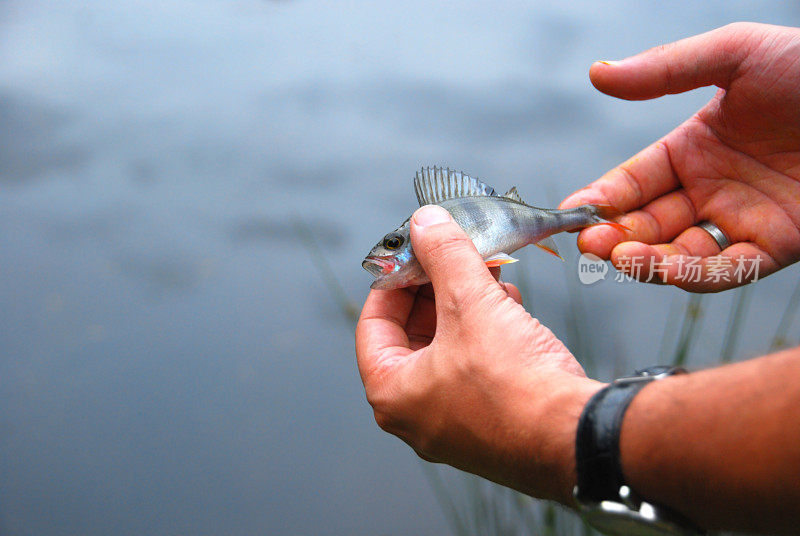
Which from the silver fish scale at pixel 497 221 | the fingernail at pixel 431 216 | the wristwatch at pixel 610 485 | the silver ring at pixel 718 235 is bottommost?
the wristwatch at pixel 610 485

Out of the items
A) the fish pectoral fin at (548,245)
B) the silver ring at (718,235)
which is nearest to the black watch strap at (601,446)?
the fish pectoral fin at (548,245)

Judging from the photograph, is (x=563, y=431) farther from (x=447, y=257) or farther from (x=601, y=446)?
(x=447, y=257)

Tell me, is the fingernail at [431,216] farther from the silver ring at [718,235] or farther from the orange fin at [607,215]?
the silver ring at [718,235]

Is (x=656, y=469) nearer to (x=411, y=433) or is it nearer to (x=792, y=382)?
(x=792, y=382)
